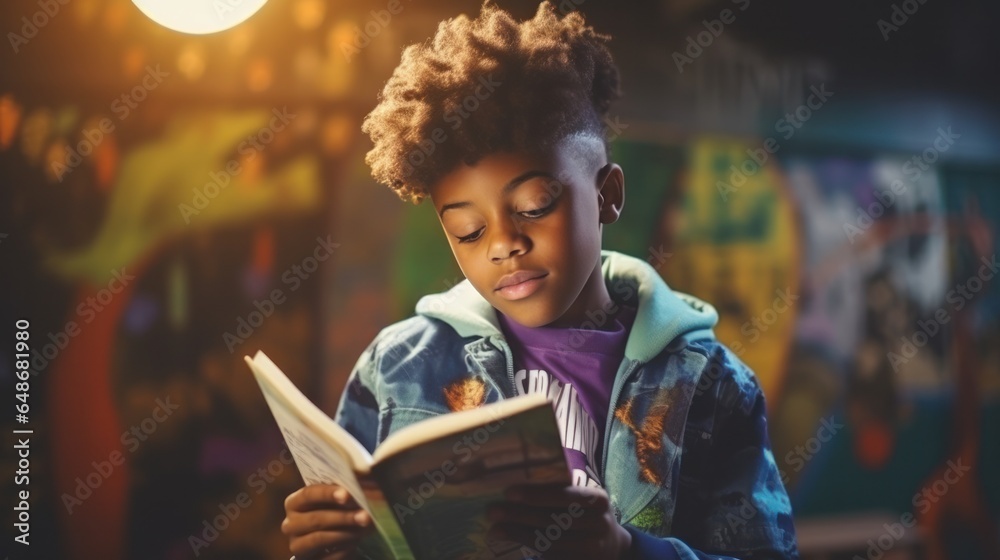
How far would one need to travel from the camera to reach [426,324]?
4.11ft

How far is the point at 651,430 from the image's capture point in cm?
110

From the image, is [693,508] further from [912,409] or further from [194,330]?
[912,409]

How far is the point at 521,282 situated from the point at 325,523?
40 centimetres

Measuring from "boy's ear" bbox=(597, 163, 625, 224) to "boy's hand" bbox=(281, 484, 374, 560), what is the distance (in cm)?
57

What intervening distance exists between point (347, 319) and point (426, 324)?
4.22 ft

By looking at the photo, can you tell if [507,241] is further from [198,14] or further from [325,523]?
[198,14]

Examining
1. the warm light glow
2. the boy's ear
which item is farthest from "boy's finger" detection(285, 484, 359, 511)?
the warm light glow

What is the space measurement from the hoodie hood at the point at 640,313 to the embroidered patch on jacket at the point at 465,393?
74mm

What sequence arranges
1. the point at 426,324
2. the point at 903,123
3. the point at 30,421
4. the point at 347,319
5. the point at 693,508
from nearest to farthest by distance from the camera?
1. the point at 693,508
2. the point at 426,324
3. the point at 30,421
4. the point at 347,319
5. the point at 903,123

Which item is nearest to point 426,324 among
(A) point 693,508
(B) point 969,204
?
(A) point 693,508

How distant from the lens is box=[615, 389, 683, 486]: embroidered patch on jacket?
108 cm

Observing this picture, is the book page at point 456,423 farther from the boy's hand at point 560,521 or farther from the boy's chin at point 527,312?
the boy's chin at point 527,312

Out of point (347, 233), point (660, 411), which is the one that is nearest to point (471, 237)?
point (660, 411)

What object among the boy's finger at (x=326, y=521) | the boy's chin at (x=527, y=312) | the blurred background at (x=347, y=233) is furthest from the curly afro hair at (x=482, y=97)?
the blurred background at (x=347, y=233)
